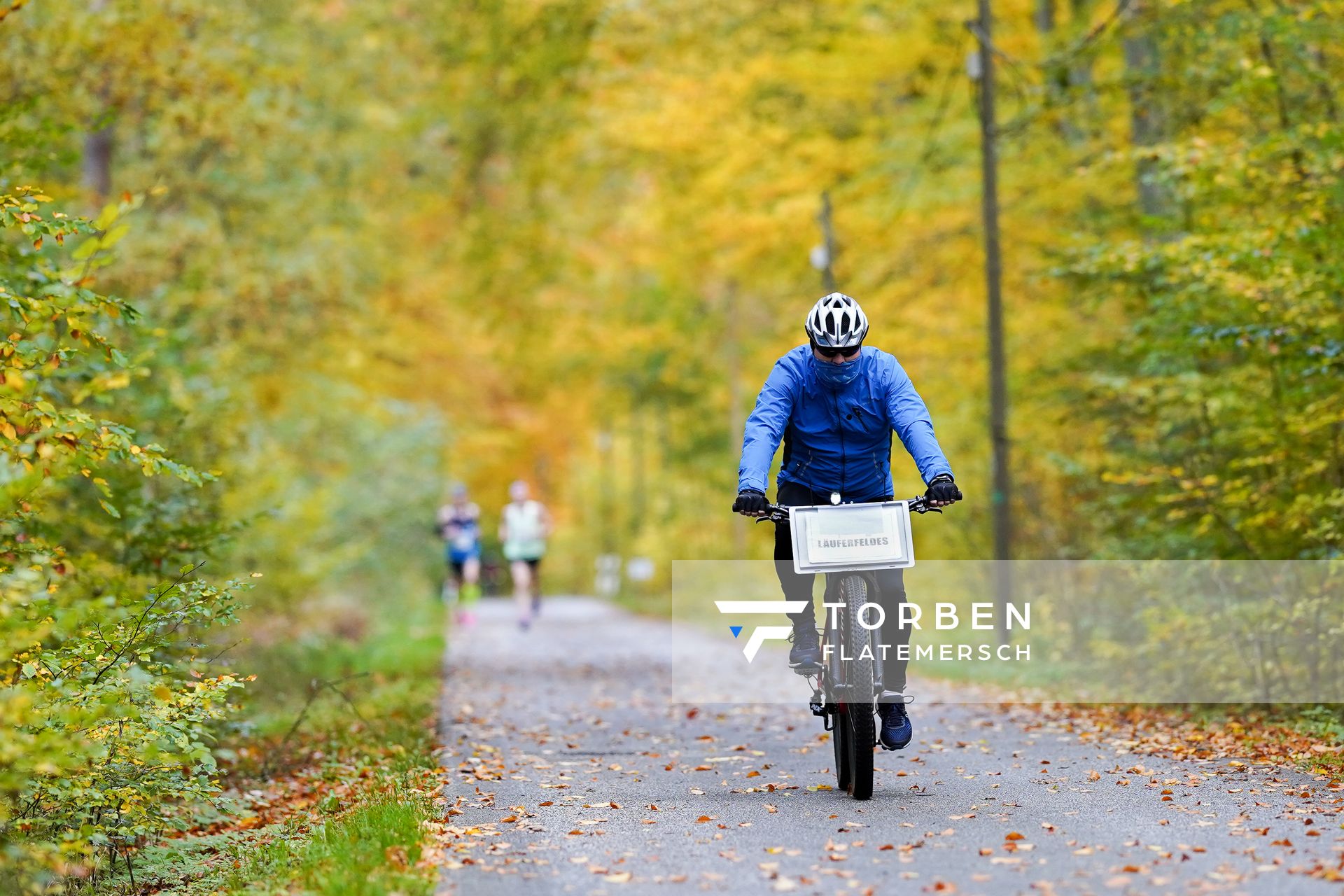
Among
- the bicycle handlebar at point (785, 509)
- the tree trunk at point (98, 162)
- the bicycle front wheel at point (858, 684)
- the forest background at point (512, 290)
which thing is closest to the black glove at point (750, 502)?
the bicycle handlebar at point (785, 509)

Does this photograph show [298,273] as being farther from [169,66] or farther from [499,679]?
[499,679]

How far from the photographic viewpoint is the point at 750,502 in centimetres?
748

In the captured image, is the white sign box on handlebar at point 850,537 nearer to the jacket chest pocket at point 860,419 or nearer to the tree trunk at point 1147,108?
the jacket chest pocket at point 860,419

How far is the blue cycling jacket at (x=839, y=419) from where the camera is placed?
8227 mm

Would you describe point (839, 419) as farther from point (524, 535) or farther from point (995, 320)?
point (524, 535)

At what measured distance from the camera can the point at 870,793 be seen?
316 inches

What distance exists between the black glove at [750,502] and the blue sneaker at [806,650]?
1.07 metres

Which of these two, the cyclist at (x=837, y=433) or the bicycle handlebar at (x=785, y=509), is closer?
the bicycle handlebar at (x=785, y=509)

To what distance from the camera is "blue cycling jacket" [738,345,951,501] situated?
8.23 metres

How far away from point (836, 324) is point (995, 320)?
9.10 meters

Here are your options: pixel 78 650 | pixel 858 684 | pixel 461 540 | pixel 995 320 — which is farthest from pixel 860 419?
pixel 461 540

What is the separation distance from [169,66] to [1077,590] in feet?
33.2

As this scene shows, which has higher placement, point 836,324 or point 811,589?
point 836,324

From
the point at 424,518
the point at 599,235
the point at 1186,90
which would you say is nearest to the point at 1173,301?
the point at 1186,90
